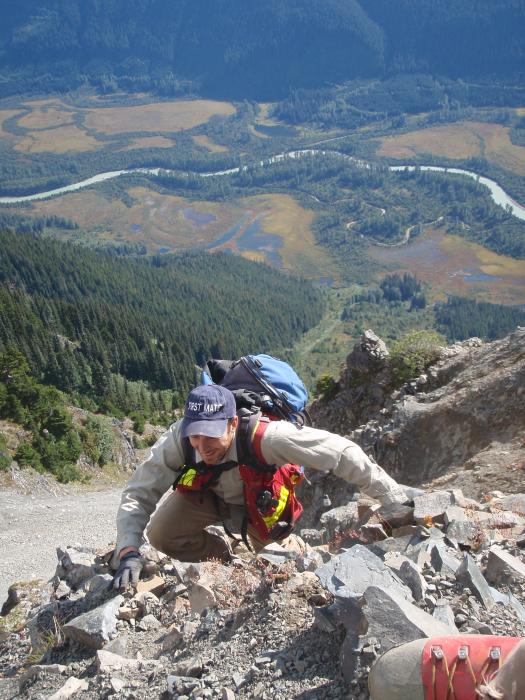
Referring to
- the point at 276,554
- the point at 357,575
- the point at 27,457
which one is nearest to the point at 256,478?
the point at 276,554

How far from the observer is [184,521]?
7922 millimetres

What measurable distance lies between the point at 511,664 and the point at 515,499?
20.7ft

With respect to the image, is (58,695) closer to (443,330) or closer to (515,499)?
(515,499)

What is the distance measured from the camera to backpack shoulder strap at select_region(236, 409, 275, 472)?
6492 millimetres

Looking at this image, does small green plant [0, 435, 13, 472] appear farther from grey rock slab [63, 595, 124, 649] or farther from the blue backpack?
the blue backpack

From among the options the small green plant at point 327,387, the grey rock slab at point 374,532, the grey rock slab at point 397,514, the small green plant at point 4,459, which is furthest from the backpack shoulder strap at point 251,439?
the small green plant at point 4,459

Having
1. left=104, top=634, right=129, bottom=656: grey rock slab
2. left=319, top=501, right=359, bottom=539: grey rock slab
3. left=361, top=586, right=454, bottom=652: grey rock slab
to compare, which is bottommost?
left=319, top=501, right=359, bottom=539: grey rock slab

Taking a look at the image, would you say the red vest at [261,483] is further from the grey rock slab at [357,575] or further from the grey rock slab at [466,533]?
the grey rock slab at [466,533]

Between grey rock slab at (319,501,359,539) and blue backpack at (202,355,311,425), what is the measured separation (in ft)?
9.10

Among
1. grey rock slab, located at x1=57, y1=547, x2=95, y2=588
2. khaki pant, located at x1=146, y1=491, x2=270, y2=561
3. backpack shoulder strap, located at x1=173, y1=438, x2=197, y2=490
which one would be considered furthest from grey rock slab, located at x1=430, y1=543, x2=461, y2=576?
grey rock slab, located at x1=57, y1=547, x2=95, y2=588

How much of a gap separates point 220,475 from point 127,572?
5.10 ft

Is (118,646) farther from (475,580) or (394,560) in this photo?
(475,580)

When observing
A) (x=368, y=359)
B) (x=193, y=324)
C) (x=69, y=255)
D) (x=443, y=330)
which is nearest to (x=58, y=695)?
(x=368, y=359)

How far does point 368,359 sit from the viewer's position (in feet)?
79.0
